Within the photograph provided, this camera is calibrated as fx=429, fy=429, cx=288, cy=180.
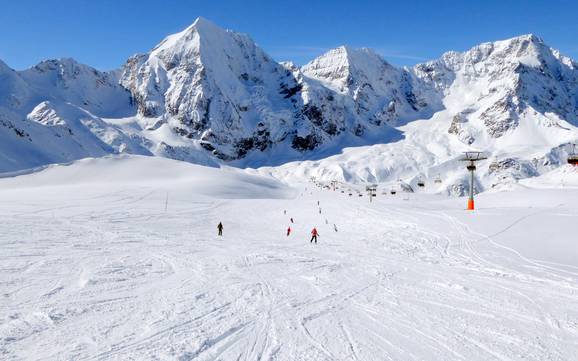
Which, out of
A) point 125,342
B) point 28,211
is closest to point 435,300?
point 125,342

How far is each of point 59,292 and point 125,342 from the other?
5400mm

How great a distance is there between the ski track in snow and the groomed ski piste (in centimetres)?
6

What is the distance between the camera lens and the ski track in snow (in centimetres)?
945

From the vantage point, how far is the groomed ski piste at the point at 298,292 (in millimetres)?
9531

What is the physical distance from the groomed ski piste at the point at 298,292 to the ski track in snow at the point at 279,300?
0.06m

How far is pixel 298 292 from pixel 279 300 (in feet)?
Result: 3.92

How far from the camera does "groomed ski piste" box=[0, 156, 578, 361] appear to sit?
9531mm

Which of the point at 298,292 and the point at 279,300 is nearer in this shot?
the point at 279,300

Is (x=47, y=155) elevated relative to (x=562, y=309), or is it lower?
elevated

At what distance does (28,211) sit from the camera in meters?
42.2

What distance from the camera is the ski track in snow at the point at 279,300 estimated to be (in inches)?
372

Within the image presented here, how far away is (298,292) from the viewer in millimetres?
14109

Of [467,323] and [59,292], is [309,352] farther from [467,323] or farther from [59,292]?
[59,292]

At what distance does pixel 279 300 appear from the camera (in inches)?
515
